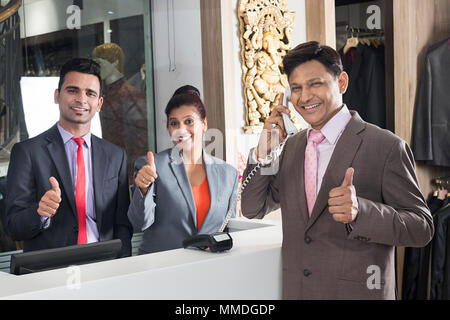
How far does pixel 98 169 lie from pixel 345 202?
4.83 feet

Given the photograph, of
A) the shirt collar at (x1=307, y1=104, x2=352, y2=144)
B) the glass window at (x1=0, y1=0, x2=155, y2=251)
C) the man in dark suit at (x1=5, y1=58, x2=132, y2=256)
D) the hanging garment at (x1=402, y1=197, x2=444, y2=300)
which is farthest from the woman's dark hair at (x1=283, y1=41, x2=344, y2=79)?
the hanging garment at (x1=402, y1=197, x2=444, y2=300)

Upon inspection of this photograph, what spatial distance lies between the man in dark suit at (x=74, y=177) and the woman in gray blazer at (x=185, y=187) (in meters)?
0.24

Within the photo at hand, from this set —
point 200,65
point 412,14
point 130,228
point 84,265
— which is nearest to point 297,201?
point 84,265

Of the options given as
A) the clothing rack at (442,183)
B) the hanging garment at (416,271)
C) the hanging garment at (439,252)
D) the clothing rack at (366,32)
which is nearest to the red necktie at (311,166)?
the hanging garment at (439,252)

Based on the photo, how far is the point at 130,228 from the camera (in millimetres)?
2799

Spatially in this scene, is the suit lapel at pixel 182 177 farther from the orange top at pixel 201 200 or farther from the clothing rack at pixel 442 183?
the clothing rack at pixel 442 183

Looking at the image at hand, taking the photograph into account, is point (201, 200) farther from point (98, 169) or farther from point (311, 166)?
→ point (311, 166)

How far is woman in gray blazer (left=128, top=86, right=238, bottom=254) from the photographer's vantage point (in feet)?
8.50

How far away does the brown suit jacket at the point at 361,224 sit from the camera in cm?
185

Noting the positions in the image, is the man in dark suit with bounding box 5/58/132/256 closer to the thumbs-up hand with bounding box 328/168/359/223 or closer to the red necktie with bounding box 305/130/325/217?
the red necktie with bounding box 305/130/325/217

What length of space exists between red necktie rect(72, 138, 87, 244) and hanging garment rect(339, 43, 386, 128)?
8.65ft

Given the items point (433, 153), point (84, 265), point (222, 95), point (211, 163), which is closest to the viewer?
point (84, 265)

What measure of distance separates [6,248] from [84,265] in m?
1.37
